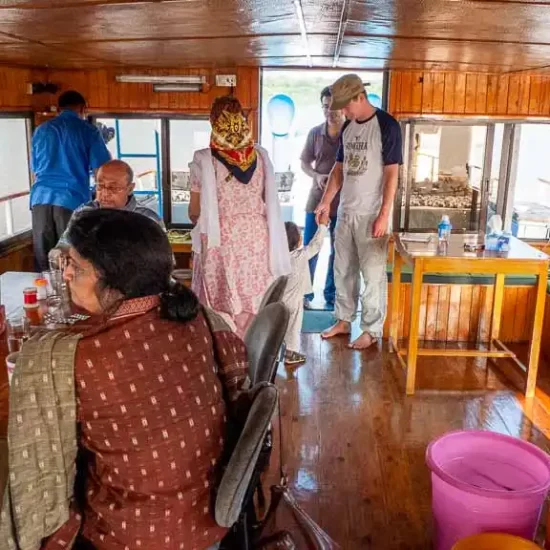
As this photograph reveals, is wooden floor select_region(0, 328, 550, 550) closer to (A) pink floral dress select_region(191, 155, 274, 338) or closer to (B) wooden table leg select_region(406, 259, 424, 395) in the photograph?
(B) wooden table leg select_region(406, 259, 424, 395)

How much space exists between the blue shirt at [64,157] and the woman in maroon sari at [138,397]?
2674 millimetres

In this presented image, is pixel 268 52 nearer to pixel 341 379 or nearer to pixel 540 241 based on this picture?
pixel 341 379

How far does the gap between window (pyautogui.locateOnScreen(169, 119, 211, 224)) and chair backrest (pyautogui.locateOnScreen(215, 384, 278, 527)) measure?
3.89 metres

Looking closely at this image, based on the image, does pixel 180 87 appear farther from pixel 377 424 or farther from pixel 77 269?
pixel 77 269

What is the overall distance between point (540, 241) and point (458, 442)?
3102 mm

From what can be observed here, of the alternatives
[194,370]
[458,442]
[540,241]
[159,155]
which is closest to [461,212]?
[540,241]

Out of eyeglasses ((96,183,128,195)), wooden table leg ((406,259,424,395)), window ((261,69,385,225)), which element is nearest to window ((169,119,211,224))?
window ((261,69,385,225))

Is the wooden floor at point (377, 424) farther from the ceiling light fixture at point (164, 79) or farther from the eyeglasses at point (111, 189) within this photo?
the ceiling light fixture at point (164, 79)

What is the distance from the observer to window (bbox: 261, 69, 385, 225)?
5199 mm

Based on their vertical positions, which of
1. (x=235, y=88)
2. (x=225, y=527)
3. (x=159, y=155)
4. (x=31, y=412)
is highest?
(x=235, y=88)

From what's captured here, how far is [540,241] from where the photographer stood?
4.79m

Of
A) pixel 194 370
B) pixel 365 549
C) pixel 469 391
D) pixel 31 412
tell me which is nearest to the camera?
pixel 31 412

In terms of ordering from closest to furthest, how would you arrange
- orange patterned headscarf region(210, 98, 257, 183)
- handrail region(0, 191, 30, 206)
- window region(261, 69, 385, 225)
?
1. orange patterned headscarf region(210, 98, 257, 183)
2. handrail region(0, 191, 30, 206)
3. window region(261, 69, 385, 225)

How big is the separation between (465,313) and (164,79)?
2.75 meters
